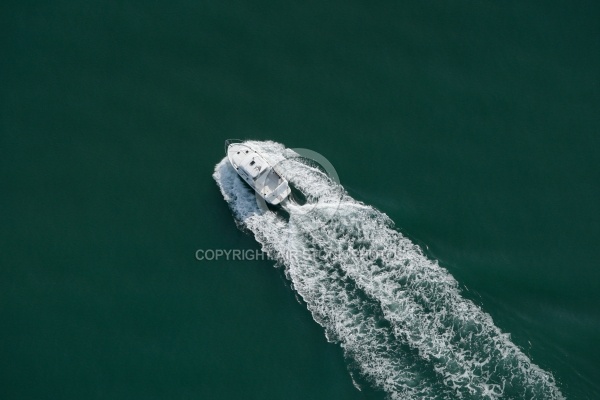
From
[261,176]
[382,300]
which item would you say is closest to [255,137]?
[261,176]

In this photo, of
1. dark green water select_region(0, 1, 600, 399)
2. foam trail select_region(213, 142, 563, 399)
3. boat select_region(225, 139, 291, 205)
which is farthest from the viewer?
boat select_region(225, 139, 291, 205)

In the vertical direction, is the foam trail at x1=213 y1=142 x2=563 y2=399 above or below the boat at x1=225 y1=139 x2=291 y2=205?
below

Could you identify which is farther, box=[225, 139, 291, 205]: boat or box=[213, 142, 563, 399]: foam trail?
box=[225, 139, 291, 205]: boat

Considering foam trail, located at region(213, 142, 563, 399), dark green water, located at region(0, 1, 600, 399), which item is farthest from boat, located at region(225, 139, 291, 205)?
dark green water, located at region(0, 1, 600, 399)

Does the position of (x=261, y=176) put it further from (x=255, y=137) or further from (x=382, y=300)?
(x=382, y=300)

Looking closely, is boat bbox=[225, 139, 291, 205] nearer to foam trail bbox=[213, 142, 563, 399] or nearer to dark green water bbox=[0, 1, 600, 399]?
foam trail bbox=[213, 142, 563, 399]

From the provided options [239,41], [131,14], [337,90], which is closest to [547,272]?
[337,90]

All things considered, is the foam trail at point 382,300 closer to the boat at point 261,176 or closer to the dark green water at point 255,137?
the boat at point 261,176
